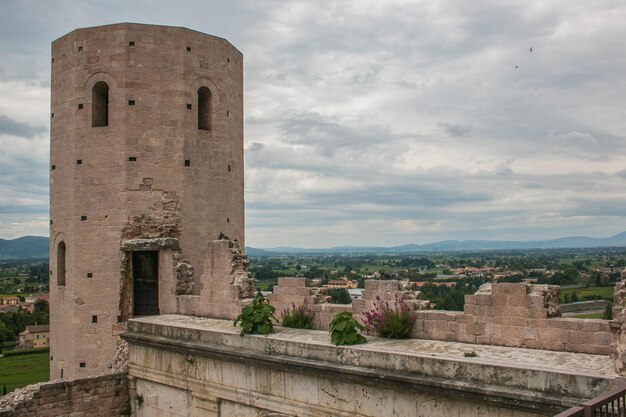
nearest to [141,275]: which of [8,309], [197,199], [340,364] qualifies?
[197,199]

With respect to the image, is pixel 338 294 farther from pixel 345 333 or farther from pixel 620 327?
pixel 620 327

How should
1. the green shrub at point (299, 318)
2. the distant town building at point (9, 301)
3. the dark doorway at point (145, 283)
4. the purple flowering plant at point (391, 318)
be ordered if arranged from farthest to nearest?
1. the distant town building at point (9, 301)
2. the dark doorway at point (145, 283)
3. the green shrub at point (299, 318)
4. the purple flowering plant at point (391, 318)

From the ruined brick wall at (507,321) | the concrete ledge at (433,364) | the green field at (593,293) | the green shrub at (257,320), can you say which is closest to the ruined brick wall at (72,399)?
the concrete ledge at (433,364)

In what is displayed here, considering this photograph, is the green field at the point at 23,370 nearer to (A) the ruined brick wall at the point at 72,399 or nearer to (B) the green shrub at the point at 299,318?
(A) the ruined brick wall at the point at 72,399

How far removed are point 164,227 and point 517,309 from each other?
10152 millimetres

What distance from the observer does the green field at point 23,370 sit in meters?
56.0

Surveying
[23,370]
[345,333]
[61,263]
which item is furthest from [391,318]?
[23,370]

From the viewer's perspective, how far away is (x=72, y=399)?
1377 centimetres

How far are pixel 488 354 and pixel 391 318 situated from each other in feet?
7.23

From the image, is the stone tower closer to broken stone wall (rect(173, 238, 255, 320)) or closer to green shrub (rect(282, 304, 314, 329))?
broken stone wall (rect(173, 238, 255, 320))

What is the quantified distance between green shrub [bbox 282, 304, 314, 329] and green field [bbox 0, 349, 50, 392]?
1866 inches

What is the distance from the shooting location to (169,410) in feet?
44.5

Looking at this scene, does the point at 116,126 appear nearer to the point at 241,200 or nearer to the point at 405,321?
the point at 241,200

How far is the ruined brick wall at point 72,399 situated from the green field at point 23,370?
43.1 metres
